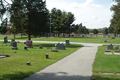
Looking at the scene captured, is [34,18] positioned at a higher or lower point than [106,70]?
higher

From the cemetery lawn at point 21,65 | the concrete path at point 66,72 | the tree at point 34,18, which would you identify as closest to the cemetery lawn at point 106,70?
the concrete path at point 66,72

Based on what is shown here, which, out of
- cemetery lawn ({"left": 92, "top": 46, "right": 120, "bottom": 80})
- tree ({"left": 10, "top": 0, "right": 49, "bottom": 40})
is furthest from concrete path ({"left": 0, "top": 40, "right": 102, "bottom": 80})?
tree ({"left": 10, "top": 0, "right": 49, "bottom": 40})

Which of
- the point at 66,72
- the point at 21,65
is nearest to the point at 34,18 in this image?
the point at 21,65

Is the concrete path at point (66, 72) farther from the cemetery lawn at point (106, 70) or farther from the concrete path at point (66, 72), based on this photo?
the cemetery lawn at point (106, 70)

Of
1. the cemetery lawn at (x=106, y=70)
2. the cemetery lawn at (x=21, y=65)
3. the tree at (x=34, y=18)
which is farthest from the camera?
the tree at (x=34, y=18)

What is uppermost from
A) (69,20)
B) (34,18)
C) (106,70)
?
(69,20)

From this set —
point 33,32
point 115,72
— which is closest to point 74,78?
point 115,72

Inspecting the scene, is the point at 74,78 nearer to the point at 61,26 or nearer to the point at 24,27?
the point at 24,27

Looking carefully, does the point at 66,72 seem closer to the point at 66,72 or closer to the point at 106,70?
the point at 66,72

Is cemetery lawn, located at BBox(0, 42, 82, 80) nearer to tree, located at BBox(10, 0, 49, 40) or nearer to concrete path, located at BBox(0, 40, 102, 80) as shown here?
concrete path, located at BBox(0, 40, 102, 80)

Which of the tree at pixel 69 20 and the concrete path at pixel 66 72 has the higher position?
the tree at pixel 69 20

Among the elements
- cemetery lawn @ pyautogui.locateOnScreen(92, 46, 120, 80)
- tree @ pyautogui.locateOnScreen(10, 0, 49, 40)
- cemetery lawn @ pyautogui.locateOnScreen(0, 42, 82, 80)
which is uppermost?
tree @ pyautogui.locateOnScreen(10, 0, 49, 40)

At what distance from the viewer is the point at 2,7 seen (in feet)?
27.6

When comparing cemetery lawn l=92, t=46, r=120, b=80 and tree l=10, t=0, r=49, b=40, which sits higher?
tree l=10, t=0, r=49, b=40
